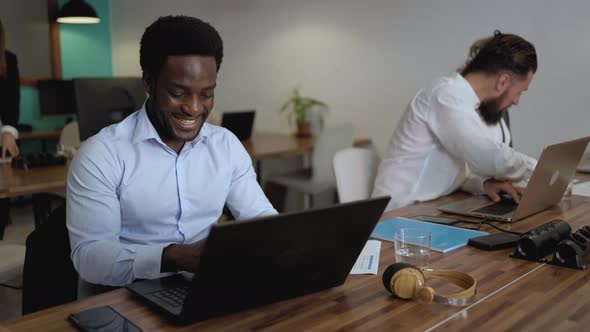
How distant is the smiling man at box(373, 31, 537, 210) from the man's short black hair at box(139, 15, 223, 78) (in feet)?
4.02

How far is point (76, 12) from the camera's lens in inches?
222

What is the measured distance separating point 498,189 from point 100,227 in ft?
4.93

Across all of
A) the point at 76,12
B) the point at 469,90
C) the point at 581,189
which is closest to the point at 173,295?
the point at 469,90

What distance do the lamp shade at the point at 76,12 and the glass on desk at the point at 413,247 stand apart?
5065 mm

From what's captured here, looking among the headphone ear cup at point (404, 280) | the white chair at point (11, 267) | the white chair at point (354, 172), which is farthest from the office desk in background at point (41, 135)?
the headphone ear cup at point (404, 280)

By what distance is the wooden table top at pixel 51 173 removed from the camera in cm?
263

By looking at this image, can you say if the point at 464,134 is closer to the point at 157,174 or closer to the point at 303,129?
the point at 157,174

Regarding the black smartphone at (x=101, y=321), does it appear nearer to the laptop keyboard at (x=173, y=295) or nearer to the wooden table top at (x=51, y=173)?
the laptop keyboard at (x=173, y=295)

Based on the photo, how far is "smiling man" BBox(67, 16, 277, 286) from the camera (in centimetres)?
137

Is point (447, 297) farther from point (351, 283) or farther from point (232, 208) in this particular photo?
point (232, 208)

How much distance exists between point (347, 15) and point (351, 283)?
3520 mm

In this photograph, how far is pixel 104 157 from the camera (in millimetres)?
1462

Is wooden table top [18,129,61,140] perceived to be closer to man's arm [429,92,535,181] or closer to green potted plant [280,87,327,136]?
green potted plant [280,87,327,136]

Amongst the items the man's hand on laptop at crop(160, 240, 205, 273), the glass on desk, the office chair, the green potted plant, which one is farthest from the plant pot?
the man's hand on laptop at crop(160, 240, 205, 273)
